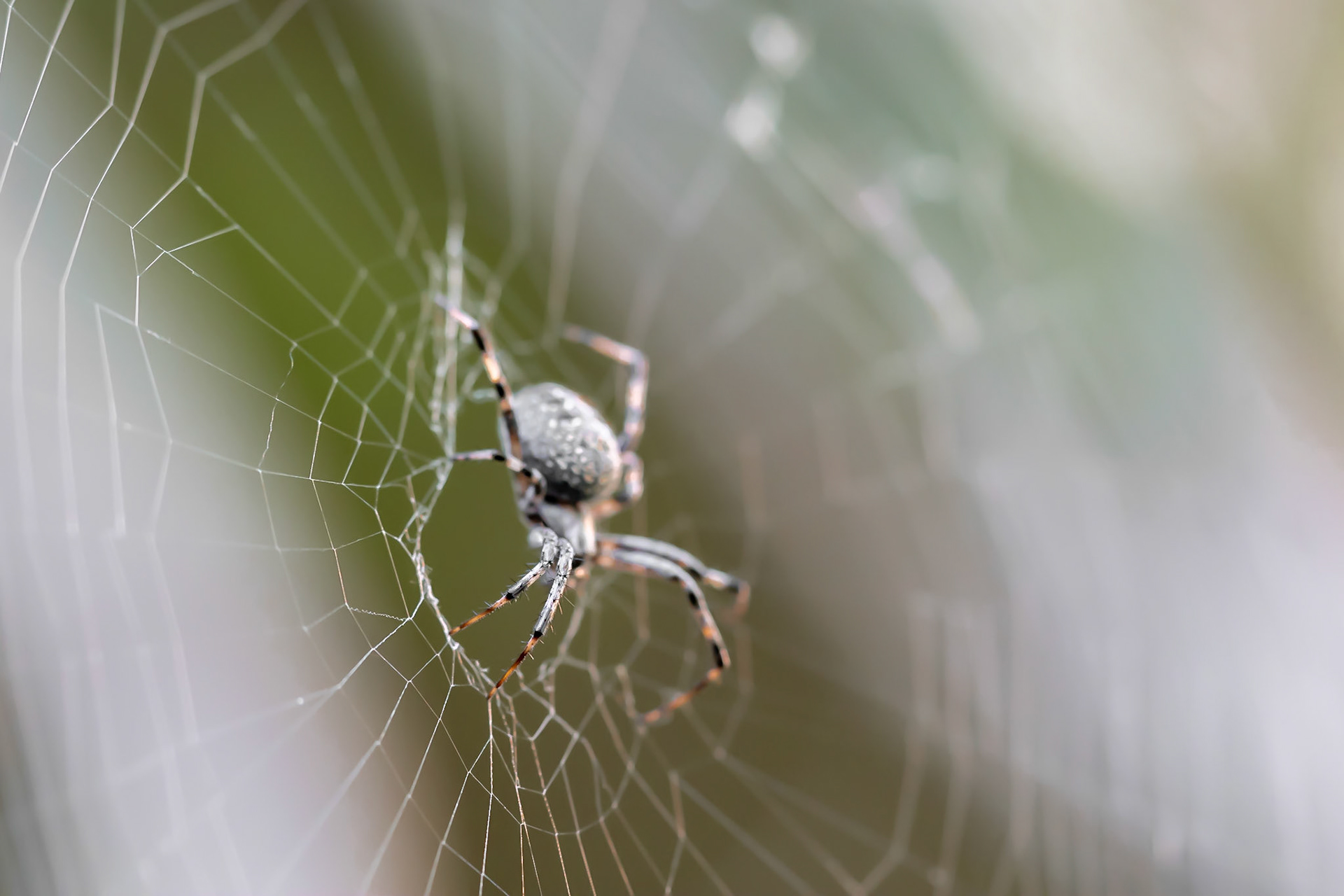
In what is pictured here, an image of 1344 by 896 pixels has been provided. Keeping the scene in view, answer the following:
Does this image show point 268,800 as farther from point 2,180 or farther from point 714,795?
point 714,795

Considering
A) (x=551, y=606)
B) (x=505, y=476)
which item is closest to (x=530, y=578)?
(x=551, y=606)

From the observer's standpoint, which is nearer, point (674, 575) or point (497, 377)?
point (497, 377)

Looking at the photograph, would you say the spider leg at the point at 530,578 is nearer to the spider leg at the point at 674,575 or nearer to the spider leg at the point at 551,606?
the spider leg at the point at 551,606

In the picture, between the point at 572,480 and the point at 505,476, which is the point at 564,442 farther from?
the point at 505,476

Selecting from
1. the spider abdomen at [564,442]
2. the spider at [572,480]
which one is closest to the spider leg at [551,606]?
the spider at [572,480]

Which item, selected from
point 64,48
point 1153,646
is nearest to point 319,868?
point 64,48

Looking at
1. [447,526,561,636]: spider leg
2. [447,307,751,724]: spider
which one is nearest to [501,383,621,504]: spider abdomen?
[447,307,751,724]: spider
